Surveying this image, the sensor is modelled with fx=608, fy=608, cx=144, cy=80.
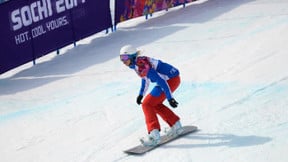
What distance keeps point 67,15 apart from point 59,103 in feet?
15.9

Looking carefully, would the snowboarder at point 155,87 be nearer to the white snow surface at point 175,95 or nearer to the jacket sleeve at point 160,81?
the jacket sleeve at point 160,81

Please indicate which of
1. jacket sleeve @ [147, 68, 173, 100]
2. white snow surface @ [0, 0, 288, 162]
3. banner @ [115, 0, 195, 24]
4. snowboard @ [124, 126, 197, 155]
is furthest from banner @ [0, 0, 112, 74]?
jacket sleeve @ [147, 68, 173, 100]

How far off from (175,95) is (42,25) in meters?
5.73

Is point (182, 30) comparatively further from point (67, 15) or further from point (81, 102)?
point (81, 102)

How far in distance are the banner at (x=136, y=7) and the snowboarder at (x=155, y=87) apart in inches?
387

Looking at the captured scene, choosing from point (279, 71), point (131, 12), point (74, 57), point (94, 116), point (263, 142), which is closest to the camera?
point (263, 142)

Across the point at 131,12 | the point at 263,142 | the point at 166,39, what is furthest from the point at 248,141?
the point at 131,12

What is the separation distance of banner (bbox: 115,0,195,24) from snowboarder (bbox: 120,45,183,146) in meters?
9.84

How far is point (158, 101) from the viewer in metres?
9.02

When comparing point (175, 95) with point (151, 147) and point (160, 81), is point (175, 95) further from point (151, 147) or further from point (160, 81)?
point (160, 81)

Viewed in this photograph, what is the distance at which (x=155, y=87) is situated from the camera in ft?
29.6

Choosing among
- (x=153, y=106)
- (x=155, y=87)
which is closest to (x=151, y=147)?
(x=153, y=106)

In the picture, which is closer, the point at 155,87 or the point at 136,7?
the point at 155,87

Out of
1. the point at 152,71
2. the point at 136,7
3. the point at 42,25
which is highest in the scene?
the point at 152,71
